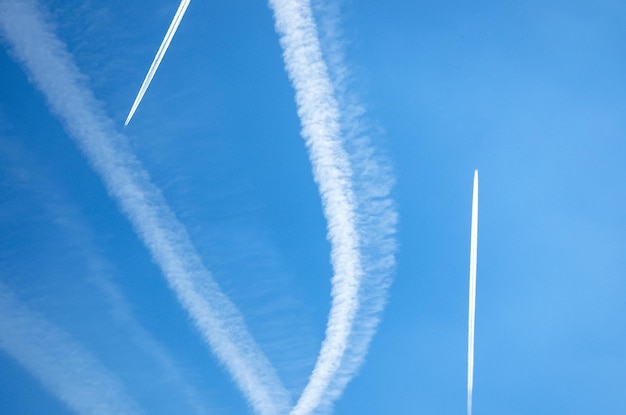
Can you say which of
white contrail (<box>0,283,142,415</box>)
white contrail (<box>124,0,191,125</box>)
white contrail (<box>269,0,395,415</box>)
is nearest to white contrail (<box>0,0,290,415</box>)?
white contrail (<box>124,0,191,125</box>)

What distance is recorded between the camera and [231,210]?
3.52 m

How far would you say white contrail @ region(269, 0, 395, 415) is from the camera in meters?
3.30

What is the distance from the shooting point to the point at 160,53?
11.0ft

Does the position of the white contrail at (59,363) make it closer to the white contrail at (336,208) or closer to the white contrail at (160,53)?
the white contrail at (336,208)

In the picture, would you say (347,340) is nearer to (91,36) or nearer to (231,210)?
(231,210)

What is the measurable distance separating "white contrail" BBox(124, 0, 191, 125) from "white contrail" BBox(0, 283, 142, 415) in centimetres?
120

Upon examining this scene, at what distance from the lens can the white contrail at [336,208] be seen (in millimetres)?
3303

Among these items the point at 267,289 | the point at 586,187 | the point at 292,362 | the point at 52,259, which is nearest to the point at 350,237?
the point at 267,289

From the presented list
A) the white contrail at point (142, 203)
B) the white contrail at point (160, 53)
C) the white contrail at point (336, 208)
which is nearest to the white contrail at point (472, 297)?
the white contrail at point (336, 208)

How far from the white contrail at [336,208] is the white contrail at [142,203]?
0.33m

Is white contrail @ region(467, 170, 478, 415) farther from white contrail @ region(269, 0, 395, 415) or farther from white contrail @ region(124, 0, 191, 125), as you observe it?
white contrail @ region(124, 0, 191, 125)

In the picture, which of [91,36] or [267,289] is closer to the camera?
[91,36]

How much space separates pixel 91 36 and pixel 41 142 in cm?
61

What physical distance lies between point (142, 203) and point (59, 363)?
1005 mm
